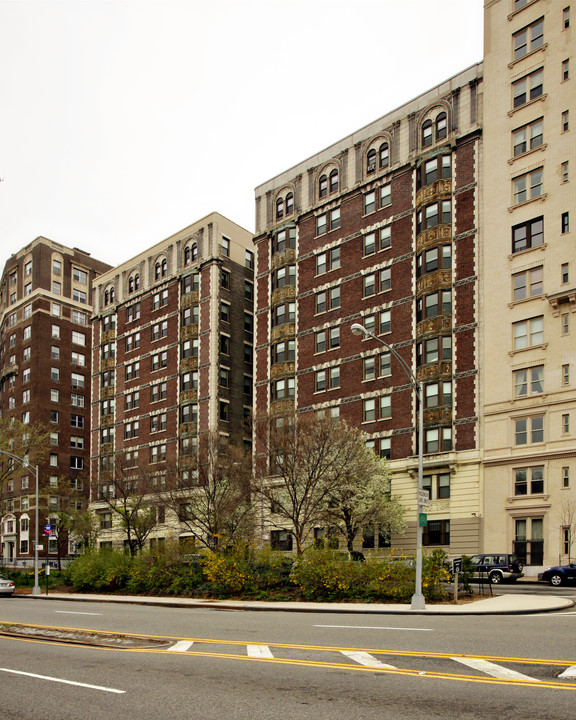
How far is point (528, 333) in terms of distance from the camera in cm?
4809

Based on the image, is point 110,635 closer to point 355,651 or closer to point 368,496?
point 355,651

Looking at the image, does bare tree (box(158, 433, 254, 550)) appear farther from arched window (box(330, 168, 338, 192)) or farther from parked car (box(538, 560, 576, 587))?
arched window (box(330, 168, 338, 192))

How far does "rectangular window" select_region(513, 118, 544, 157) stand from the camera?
5022 cm

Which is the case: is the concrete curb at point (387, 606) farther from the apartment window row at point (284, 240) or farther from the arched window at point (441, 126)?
the apartment window row at point (284, 240)

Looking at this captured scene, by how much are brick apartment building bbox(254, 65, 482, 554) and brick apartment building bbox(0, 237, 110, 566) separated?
137 ft

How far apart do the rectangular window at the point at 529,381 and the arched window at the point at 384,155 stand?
66.2 ft

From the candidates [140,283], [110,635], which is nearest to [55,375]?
[140,283]

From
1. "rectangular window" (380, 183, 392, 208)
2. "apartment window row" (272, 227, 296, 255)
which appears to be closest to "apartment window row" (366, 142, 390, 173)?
"rectangular window" (380, 183, 392, 208)

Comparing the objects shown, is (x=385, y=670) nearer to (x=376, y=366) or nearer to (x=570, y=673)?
(x=570, y=673)

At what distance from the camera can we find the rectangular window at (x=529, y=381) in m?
47.2

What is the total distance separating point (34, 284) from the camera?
326 feet

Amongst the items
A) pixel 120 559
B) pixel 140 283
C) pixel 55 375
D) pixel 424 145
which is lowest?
pixel 120 559

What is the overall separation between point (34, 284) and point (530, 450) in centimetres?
7306

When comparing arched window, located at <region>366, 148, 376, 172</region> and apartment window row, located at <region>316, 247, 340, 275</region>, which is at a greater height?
arched window, located at <region>366, 148, 376, 172</region>
